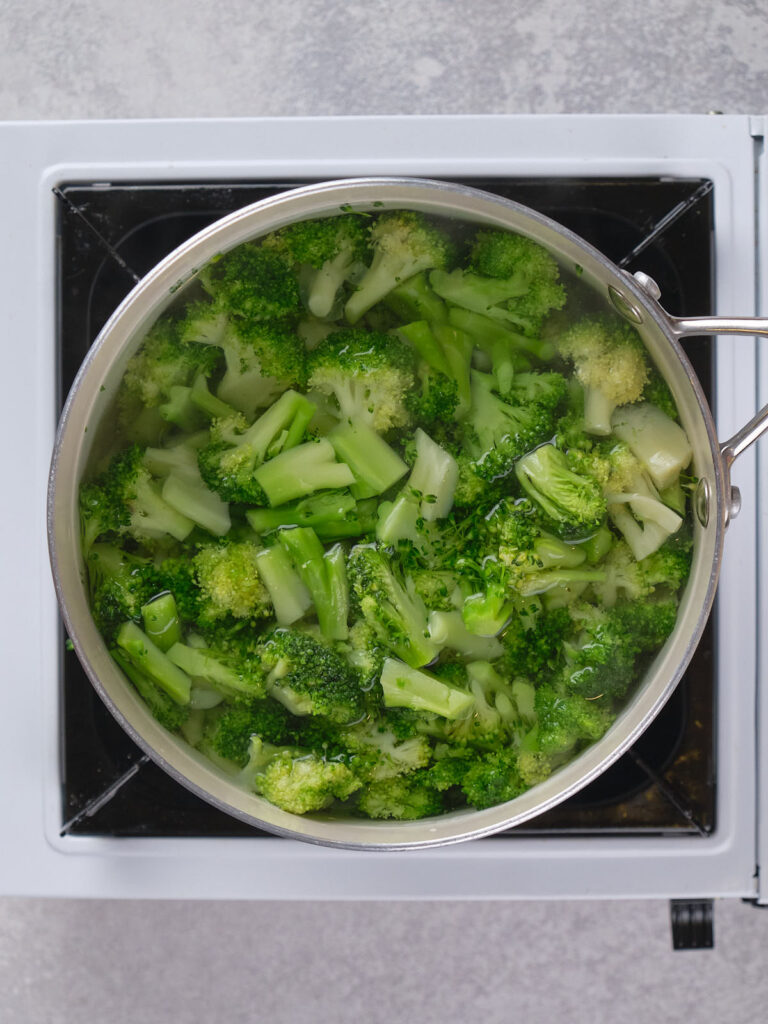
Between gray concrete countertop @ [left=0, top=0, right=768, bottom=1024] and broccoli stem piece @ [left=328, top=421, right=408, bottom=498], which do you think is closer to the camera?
broccoli stem piece @ [left=328, top=421, right=408, bottom=498]

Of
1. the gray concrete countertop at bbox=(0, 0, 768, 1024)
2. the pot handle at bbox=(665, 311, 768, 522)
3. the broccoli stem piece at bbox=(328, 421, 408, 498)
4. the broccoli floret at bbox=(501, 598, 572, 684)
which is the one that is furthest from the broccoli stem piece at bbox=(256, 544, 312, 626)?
the gray concrete countertop at bbox=(0, 0, 768, 1024)

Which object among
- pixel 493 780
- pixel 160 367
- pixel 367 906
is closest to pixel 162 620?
pixel 160 367

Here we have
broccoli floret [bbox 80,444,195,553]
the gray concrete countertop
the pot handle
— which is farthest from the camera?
the gray concrete countertop

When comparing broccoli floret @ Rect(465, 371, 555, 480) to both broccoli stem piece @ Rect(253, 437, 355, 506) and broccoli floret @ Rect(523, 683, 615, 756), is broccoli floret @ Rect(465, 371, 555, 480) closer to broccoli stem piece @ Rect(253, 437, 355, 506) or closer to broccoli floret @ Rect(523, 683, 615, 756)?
broccoli stem piece @ Rect(253, 437, 355, 506)

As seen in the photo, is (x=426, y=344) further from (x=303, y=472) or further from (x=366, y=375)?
(x=303, y=472)

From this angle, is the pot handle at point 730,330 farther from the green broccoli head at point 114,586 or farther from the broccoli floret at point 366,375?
the green broccoli head at point 114,586

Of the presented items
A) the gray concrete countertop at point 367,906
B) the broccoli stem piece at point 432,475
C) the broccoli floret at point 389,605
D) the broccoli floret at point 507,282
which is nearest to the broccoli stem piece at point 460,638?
the broccoli floret at point 389,605

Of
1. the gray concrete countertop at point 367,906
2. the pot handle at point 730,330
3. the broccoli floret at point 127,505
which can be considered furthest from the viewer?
the gray concrete countertop at point 367,906
